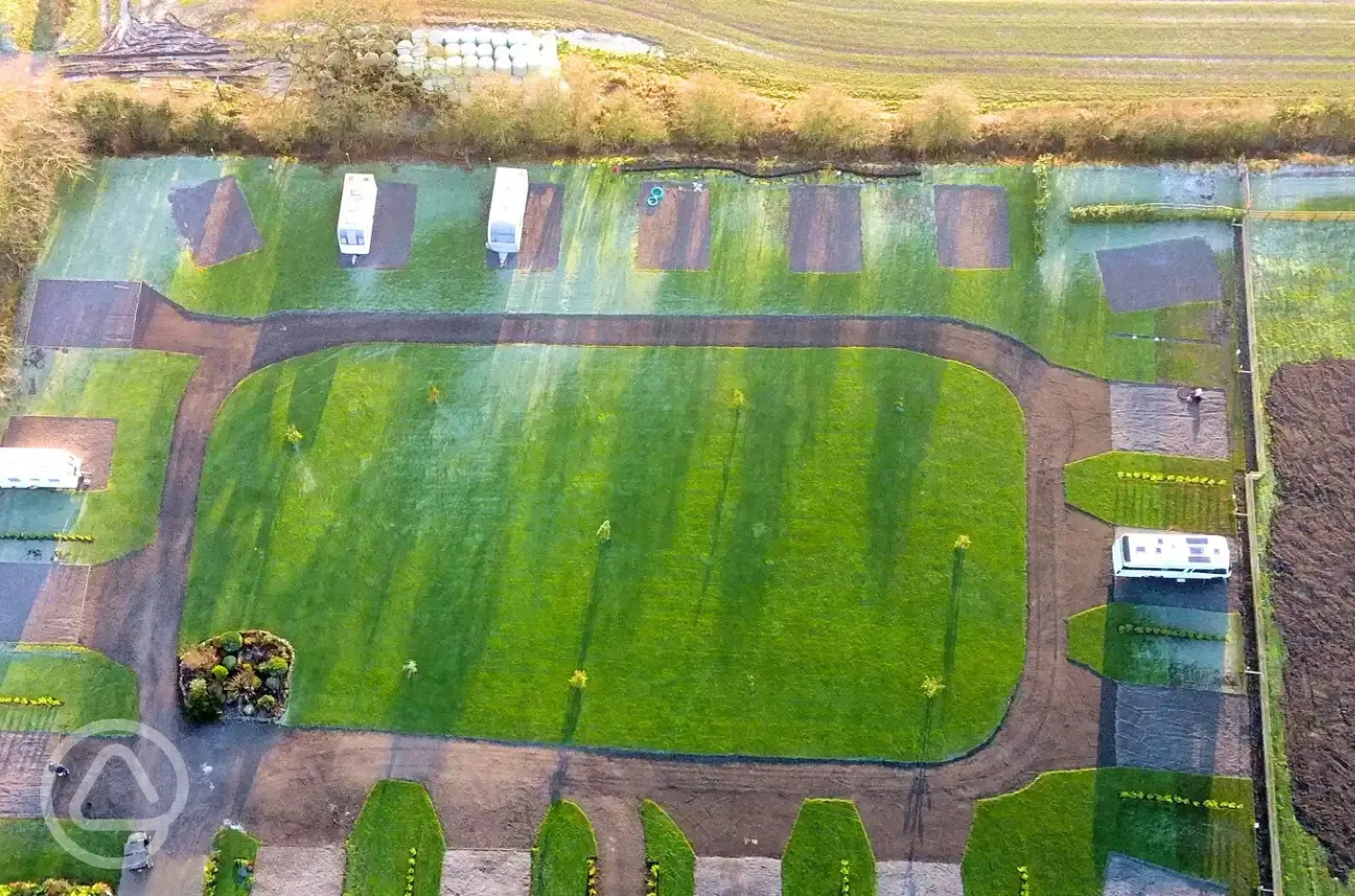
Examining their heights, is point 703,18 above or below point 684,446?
above

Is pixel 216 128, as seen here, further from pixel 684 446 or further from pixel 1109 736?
pixel 1109 736

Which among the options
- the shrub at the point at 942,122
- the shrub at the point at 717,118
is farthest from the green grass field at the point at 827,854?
the shrub at the point at 717,118

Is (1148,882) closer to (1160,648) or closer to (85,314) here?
(1160,648)

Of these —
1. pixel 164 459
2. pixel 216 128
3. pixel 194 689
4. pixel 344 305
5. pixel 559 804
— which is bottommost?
pixel 559 804

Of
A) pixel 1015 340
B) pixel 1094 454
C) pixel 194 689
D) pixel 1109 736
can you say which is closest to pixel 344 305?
pixel 194 689

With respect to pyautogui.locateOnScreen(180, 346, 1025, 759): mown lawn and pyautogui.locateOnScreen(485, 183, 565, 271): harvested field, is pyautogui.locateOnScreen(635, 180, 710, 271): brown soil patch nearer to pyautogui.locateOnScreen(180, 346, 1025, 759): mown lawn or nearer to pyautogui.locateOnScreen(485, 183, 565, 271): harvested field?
pyautogui.locateOnScreen(485, 183, 565, 271): harvested field

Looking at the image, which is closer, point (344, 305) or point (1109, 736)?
point (1109, 736)
